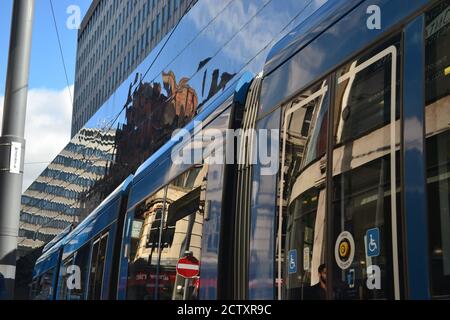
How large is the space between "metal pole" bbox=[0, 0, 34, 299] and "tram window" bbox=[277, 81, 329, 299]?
268cm

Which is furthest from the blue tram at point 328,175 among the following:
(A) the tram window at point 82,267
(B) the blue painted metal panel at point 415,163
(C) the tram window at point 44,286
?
(C) the tram window at point 44,286

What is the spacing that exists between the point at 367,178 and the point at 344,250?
1.29 ft

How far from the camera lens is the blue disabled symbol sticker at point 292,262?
12.4ft

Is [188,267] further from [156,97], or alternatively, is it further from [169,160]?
[156,97]

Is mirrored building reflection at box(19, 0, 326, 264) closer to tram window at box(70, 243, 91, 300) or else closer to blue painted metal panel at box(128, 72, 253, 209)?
tram window at box(70, 243, 91, 300)

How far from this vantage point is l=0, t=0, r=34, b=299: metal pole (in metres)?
5.50

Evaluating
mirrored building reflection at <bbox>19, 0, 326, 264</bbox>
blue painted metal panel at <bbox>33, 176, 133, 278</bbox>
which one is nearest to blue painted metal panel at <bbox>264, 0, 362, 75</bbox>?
blue painted metal panel at <bbox>33, 176, 133, 278</bbox>

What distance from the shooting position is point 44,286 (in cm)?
1500

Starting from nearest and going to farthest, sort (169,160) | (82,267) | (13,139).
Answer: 1. (13,139)
2. (169,160)
3. (82,267)

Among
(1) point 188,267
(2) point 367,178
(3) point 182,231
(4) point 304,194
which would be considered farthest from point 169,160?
(2) point 367,178

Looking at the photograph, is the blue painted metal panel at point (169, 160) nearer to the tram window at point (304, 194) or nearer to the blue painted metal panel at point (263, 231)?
the blue painted metal panel at point (263, 231)
